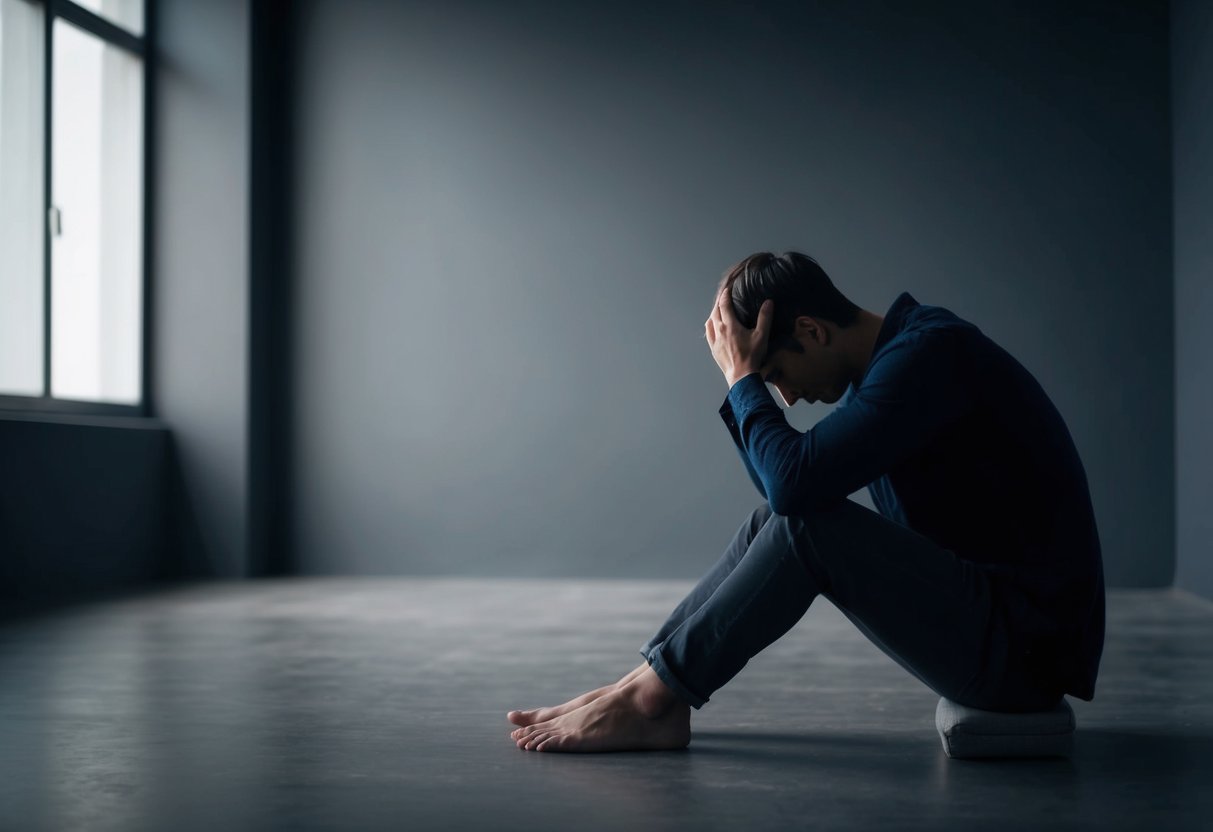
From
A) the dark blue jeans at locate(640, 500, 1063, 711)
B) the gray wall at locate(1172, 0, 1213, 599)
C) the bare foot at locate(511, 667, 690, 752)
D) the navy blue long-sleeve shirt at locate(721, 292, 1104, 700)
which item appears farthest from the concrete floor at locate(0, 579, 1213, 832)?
the gray wall at locate(1172, 0, 1213, 599)

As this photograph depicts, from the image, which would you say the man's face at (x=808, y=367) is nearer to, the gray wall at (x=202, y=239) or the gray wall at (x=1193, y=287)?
the gray wall at (x=1193, y=287)

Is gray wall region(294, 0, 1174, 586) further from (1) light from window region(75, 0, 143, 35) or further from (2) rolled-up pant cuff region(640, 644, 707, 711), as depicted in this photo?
(2) rolled-up pant cuff region(640, 644, 707, 711)

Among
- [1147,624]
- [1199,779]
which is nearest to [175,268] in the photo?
[1147,624]

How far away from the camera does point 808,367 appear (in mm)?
1785

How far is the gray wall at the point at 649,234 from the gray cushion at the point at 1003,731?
3183mm

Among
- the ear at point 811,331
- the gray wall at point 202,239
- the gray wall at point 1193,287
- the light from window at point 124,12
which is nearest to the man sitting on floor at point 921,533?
the ear at point 811,331

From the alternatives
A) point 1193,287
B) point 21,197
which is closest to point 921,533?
point 1193,287

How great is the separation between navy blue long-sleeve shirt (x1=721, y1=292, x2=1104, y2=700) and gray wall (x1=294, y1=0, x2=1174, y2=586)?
10.4 feet

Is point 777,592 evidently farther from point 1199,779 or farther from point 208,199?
point 208,199

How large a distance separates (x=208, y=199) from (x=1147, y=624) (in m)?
3.94

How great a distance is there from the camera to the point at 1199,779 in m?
1.63

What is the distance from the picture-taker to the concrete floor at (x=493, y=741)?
147 cm

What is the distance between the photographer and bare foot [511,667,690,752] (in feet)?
5.78

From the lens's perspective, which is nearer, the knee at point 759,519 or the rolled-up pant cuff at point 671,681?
the rolled-up pant cuff at point 671,681
